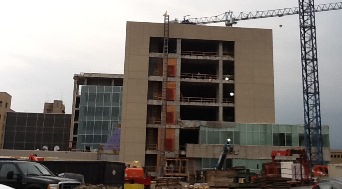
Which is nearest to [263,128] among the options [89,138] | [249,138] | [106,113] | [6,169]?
[249,138]

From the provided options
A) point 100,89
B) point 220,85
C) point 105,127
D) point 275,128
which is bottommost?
point 275,128

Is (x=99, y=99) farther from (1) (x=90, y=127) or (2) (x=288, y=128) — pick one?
(2) (x=288, y=128)

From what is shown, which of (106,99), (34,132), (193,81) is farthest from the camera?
(34,132)

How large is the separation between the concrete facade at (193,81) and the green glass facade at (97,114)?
28.3 meters

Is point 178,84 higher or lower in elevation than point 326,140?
higher

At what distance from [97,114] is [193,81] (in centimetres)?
3580

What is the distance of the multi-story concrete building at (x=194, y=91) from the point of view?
5791cm

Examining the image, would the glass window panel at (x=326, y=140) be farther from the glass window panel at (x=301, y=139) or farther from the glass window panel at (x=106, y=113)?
the glass window panel at (x=106, y=113)

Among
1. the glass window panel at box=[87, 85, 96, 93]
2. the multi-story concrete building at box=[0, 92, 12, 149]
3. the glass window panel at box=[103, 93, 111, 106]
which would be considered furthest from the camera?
the multi-story concrete building at box=[0, 92, 12, 149]

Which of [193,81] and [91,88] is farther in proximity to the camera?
[91,88]

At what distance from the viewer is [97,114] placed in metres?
90.6

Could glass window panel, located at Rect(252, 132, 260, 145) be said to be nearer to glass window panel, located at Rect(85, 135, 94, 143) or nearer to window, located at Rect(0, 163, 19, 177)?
glass window panel, located at Rect(85, 135, 94, 143)

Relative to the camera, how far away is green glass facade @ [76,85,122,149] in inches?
3511

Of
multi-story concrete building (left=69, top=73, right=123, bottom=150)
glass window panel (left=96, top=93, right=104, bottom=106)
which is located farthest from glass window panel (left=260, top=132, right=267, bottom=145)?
glass window panel (left=96, top=93, right=104, bottom=106)
